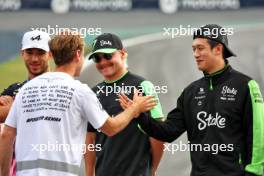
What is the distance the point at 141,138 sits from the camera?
476cm

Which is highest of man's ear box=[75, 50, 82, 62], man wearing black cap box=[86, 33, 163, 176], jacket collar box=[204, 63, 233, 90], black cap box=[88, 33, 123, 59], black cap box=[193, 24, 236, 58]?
black cap box=[193, 24, 236, 58]

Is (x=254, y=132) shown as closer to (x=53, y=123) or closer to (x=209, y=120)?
(x=209, y=120)

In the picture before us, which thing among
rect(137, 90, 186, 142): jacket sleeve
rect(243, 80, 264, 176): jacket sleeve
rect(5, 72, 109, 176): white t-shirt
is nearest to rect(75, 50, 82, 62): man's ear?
rect(5, 72, 109, 176): white t-shirt

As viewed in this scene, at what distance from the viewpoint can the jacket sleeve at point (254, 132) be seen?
13.8ft

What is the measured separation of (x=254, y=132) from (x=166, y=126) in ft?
1.91

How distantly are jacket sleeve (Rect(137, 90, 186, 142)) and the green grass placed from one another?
9.19 ft

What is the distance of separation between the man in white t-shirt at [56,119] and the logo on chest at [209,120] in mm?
607

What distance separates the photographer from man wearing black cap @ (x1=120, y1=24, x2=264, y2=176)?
424cm

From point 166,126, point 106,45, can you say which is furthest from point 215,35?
point 106,45

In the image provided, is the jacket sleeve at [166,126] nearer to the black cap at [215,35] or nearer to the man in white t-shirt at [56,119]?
the black cap at [215,35]

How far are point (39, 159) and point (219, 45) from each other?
138 cm

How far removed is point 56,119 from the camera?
3.79m

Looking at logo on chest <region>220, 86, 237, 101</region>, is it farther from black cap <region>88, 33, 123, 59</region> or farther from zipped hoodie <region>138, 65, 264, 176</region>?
black cap <region>88, 33, 123, 59</region>

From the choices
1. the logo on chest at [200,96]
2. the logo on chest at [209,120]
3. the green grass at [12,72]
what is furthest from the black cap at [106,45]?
the green grass at [12,72]
